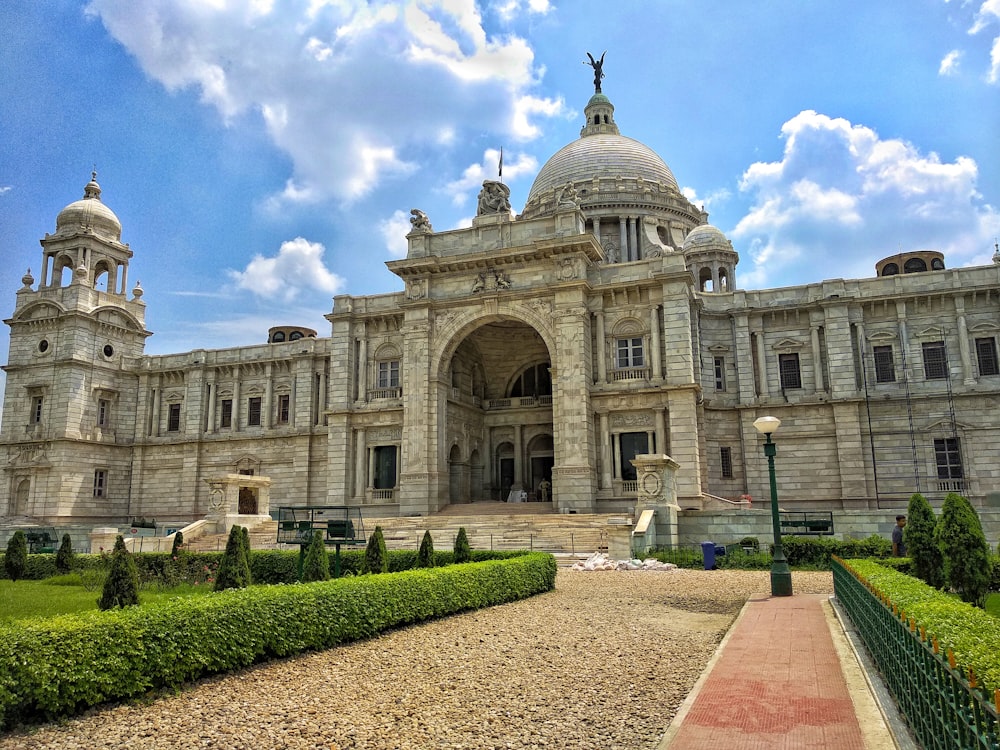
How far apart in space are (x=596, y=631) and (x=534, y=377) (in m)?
31.9

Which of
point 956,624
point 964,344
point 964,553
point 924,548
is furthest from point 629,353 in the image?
point 956,624

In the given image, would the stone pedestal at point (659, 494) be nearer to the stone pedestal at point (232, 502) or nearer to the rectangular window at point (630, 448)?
the rectangular window at point (630, 448)

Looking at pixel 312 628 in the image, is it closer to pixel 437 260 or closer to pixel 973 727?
pixel 973 727

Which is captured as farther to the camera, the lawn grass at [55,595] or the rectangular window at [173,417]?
the rectangular window at [173,417]

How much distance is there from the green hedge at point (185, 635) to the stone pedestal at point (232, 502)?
21.6 metres

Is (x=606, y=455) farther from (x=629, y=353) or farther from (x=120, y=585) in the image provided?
(x=120, y=585)

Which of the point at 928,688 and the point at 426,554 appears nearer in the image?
the point at 928,688

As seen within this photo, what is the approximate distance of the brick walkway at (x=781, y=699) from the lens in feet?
21.6

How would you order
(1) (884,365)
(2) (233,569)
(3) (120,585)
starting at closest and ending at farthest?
(3) (120,585)
(2) (233,569)
(1) (884,365)

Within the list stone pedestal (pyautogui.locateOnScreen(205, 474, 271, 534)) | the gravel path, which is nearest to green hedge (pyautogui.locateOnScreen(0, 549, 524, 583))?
the gravel path

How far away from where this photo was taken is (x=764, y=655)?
33.0 ft

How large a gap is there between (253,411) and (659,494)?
29356mm

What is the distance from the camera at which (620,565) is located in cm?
2317

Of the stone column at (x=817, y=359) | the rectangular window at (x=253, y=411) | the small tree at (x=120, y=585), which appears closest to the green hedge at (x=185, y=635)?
the small tree at (x=120, y=585)
